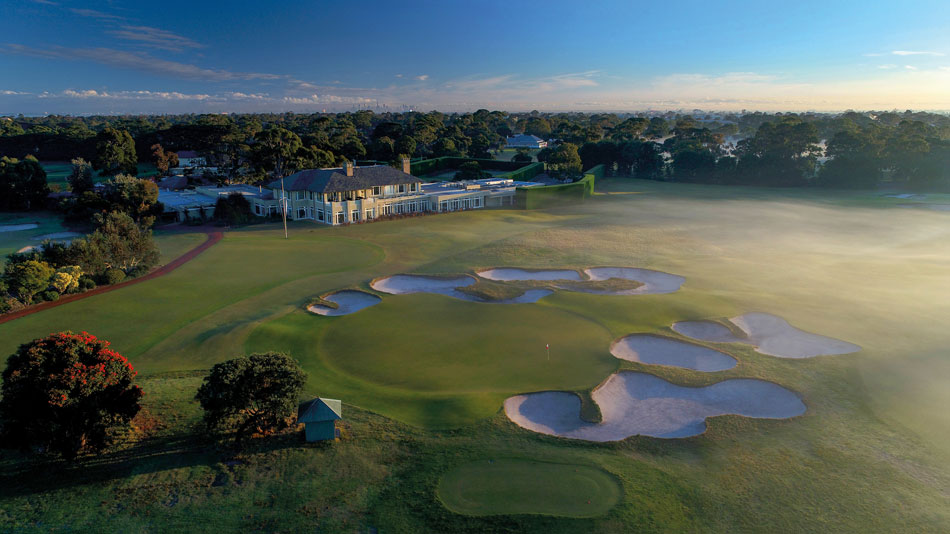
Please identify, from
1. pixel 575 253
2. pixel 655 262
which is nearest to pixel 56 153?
pixel 575 253

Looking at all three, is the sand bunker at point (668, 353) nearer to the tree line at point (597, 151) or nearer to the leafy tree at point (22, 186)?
the tree line at point (597, 151)

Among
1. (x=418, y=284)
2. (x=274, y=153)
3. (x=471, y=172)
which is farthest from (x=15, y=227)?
(x=471, y=172)

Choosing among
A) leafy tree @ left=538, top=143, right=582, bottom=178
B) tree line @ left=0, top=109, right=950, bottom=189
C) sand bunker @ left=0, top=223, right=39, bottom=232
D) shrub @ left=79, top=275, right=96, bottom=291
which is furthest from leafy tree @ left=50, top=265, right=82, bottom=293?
leafy tree @ left=538, top=143, right=582, bottom=178

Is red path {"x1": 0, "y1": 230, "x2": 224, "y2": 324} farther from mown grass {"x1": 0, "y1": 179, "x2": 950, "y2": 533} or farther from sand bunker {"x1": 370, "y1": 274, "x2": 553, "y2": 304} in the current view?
sand bunker {"x1": 370, "y1": 274, "x2": 553, "y2": 304}

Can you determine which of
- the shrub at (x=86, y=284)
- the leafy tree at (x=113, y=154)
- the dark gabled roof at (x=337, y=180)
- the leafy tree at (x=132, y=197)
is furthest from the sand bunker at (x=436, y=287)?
the leafy tree at (x=113, y=154)

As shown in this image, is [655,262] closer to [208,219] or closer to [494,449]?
[494,449]
